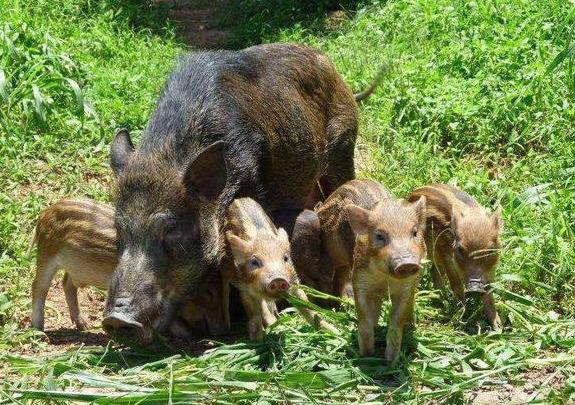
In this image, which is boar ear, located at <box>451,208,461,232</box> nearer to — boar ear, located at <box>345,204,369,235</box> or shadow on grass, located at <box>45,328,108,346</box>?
boar ear, located at <box>345,204,369,235</box>

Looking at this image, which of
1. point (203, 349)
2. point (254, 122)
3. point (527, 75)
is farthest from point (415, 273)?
point (527, 75)

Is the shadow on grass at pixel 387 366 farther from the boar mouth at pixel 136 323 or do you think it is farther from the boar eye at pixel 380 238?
the boar mouth at pixel 136 323

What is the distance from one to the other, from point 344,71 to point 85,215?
413 centimetres

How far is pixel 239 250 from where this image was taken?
6.09 meters

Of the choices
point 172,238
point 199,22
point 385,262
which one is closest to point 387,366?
point 385,262

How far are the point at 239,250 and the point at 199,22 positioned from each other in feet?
22.8

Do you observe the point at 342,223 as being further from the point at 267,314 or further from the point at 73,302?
the point at 73,302

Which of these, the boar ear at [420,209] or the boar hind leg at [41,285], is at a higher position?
the boar ear at [420,209]

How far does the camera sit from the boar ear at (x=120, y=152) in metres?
6.72

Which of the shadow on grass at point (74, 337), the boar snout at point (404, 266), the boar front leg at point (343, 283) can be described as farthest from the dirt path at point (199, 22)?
the boar snout at point (404, 266)

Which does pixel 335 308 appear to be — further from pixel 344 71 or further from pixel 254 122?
pixel 344 71

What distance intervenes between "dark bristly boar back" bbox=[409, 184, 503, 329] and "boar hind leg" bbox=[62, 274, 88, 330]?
78.4 inches

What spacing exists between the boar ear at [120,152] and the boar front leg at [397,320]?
71.7 inches

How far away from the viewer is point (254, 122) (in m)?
6.99
